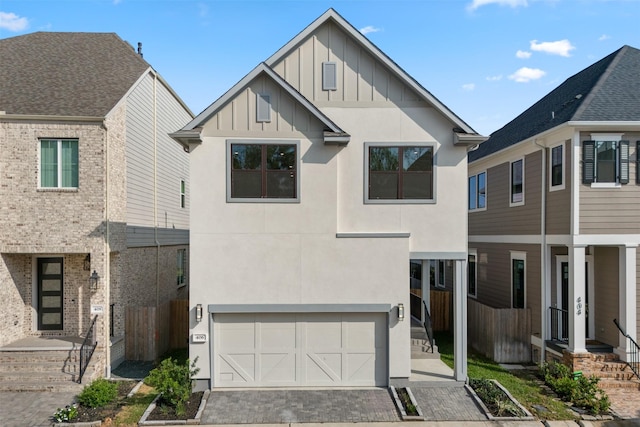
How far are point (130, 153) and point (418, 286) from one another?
1646 centimetres

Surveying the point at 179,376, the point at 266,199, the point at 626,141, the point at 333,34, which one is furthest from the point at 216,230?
the point at 626,141

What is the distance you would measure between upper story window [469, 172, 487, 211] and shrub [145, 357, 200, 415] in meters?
A: 13.1

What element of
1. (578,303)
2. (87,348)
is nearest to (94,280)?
(87,348)

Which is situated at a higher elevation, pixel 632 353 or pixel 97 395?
pixel 632 353

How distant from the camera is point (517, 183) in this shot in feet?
47.9

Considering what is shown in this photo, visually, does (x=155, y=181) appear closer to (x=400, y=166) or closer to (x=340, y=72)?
(x=340, y=72)

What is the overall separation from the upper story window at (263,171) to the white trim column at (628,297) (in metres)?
9.24

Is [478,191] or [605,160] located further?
[478,191]

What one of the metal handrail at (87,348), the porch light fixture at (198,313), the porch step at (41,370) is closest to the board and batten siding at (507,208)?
the porch light fixture at (198,313)

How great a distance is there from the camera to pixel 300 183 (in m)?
11.0

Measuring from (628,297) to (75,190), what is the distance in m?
15.8

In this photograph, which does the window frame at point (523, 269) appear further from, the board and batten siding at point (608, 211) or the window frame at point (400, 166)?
the window frame at point (400, 166)

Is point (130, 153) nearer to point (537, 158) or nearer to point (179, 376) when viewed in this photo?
point (179, 376)

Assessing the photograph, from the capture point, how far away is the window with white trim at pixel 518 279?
14.2m
